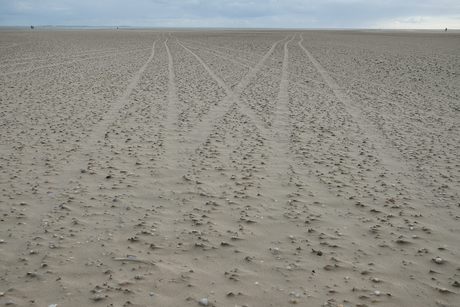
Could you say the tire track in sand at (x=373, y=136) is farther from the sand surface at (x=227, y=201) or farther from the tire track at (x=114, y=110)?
the tire track at (x=114, y=110)

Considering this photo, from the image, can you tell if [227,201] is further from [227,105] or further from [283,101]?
[283,101]

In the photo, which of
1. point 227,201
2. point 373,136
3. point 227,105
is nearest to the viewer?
point 227,201

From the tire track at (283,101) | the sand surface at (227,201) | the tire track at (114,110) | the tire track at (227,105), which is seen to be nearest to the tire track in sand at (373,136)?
the sand surface at (227,201)

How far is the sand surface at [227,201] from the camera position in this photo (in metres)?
3.24

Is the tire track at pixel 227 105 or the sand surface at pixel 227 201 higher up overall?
the tire track at pixel 227 105

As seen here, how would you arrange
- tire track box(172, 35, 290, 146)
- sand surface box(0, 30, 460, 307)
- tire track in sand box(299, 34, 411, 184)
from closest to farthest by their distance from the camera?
sand surface box(0, 30, 460, 307) → tire track in sand box(299, 34, 411, 184) → tire track box(172, 35, 290, 146)

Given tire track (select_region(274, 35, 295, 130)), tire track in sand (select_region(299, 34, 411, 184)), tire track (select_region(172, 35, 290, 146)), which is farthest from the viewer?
tire track (select_region(274, 35, 295, 130))

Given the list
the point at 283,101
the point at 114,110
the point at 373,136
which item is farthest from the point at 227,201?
the point at 283,101

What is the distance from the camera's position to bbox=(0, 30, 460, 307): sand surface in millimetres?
3236

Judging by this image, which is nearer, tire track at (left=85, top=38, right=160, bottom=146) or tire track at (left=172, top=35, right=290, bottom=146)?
tire track at (left=85, top=38, right=160, bottom=146)

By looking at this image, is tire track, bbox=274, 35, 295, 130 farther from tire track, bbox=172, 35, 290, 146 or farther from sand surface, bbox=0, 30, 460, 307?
tire track, bbox=172, 35, 290, 146

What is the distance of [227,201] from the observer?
4746mm

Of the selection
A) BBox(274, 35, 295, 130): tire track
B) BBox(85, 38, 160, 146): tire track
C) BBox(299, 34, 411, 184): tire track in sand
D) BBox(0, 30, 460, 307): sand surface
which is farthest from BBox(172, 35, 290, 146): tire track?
BBox(299, 34, 411, 184): tire track in sand

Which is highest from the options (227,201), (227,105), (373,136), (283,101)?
(283,101)
